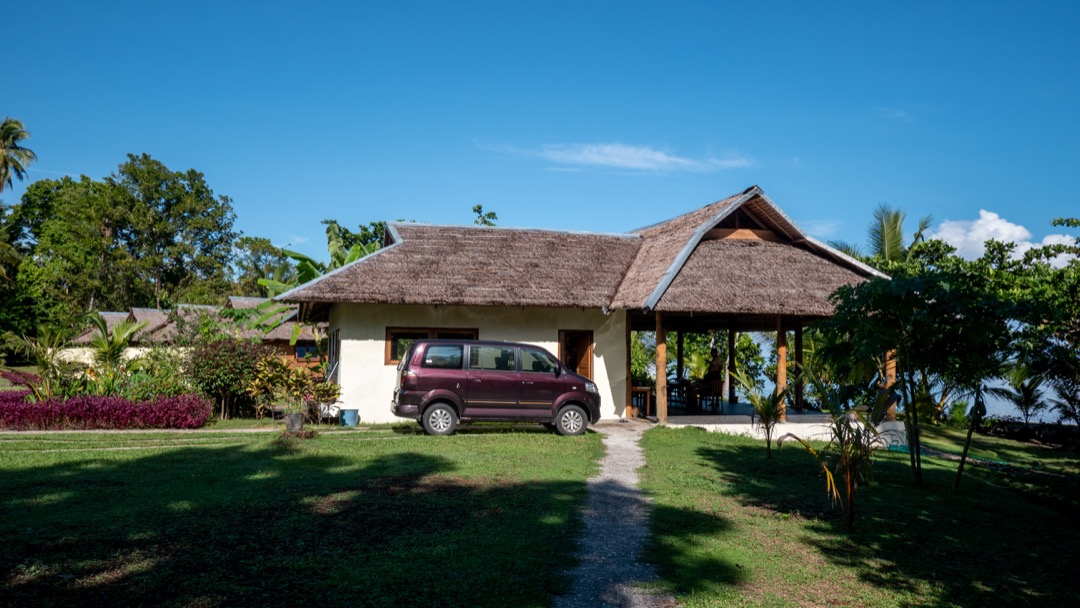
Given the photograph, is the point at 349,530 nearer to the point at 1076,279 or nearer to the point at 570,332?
the point at 570,332

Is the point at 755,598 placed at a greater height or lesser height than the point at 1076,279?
lesser

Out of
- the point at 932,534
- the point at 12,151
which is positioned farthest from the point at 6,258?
the point at 932,534

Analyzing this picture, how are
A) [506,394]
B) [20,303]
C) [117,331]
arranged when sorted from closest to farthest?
[506,394], [117,331], [20,303]

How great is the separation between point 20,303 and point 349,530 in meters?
46.1

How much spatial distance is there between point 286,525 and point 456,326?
1096 cm

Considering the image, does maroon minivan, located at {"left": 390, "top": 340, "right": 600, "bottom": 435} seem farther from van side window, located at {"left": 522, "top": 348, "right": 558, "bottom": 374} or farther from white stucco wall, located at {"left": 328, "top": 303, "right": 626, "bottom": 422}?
white stucco wall, located at {"left": 328, "top": 303, "right": 626, "bottom": 422}

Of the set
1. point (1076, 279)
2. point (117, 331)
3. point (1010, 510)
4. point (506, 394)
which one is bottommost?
point (1010, 510)

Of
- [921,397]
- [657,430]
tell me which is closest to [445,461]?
[657,430]

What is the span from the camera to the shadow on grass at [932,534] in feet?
19.4

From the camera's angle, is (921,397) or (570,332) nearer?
(921,397)

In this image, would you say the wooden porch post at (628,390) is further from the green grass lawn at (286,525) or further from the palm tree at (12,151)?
the palm tree at (12,151)

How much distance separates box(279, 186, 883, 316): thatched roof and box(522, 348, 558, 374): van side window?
2.36 meters

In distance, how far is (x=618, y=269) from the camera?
19.4 meters

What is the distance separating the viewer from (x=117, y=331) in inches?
730
